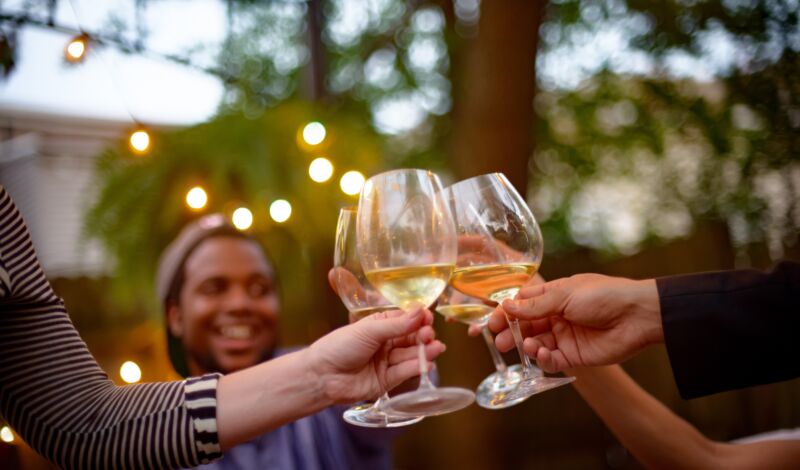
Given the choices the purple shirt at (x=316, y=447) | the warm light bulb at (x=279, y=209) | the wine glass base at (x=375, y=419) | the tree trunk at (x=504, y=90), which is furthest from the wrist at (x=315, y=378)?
the tree trunk at (x=504, y=90)

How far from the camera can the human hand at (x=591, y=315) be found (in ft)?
4.51

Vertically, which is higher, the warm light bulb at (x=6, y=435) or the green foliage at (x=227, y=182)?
the green foliage at (x=227, y=182)

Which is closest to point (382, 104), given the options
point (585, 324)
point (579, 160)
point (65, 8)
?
point (579, 160)

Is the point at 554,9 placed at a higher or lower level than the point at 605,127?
higher

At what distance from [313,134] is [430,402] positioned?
6.77 feet

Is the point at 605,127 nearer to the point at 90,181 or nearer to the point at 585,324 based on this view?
the point at 90,181

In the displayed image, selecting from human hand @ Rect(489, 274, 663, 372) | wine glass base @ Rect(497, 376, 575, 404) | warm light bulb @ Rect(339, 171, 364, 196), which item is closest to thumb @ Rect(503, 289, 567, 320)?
human hand @ Rect(489, 274, 663, 372)

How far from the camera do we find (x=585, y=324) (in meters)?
1.43

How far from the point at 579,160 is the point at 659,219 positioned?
882mm

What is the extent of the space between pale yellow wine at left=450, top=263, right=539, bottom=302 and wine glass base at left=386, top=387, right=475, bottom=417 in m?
0.30

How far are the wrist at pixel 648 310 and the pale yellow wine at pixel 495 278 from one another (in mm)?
209

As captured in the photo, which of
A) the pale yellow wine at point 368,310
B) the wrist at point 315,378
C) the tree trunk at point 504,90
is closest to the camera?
the wrist at point 315,378

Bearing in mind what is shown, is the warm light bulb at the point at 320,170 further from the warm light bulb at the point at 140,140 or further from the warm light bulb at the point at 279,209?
the warm light bulb at the point at 140,140

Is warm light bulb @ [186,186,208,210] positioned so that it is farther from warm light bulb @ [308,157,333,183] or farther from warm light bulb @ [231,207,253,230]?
warm light bulb @ [308,157,333,183]
